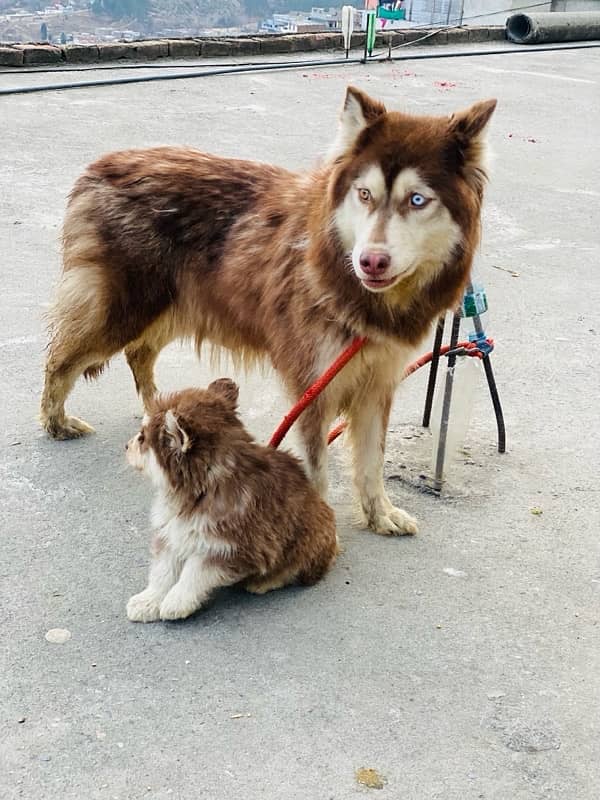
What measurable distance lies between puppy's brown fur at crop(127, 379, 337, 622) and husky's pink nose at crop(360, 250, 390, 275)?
77 cm

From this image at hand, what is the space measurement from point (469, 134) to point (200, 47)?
1145cm

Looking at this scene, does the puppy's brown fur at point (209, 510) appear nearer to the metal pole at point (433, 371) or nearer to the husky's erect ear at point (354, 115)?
the husky's erect ear at point (354, 115)

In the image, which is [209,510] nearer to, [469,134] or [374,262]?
[374,262]

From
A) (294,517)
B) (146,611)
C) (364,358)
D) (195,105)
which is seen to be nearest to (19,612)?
(146,611)

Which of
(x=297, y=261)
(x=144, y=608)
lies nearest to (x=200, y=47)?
(x=297, y=261)

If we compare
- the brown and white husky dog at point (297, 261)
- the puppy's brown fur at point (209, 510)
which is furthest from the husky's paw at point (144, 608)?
the brown and white husky dog at point (297, 261)

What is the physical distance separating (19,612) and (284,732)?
117cm

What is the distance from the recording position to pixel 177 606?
3.67 metres

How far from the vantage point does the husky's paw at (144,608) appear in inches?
147

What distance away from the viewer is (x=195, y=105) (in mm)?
11500

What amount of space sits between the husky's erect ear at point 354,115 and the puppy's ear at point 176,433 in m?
1.18

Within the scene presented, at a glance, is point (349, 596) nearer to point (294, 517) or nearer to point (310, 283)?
point (294, 517)

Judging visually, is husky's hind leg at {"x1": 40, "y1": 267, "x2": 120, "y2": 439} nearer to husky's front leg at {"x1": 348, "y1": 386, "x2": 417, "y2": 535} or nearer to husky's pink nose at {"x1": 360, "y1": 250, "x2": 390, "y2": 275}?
husky's front leg at {"x1": 348, "y1": 386, "x2": 417, "y2": 535}

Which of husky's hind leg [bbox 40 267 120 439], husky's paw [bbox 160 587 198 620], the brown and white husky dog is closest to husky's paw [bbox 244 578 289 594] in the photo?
husky's paw [bbox 160 587 198 620]
